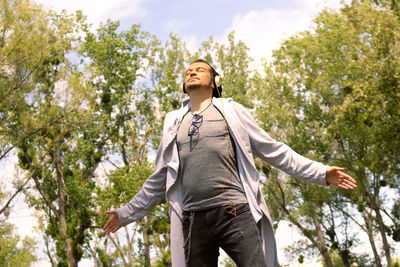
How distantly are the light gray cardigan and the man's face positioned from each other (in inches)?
7.1

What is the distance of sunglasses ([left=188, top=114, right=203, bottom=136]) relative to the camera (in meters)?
3.57

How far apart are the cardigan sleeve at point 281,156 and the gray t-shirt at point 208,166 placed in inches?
8.0

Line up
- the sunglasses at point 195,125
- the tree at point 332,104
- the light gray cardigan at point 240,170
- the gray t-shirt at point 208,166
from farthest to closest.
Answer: the tree at point 332,104
the sunglasses at point 195,125
the light gray cardigan at point 240,170
the gray t-shirt at point 208,166

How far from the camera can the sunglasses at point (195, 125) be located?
3566 mm

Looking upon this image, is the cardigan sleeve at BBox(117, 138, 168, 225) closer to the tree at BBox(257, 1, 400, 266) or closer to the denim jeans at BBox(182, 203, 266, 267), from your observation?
the denim jeans at BBox(182, 203, 266, 267)

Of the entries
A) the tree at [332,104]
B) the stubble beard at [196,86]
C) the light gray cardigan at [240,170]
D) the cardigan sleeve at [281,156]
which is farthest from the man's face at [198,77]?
the tree at [332,104]

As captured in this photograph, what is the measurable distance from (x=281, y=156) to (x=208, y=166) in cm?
64

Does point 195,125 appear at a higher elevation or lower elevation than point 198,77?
lower

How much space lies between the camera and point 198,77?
3771mm

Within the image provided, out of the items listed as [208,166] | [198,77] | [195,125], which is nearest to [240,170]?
[208,166]

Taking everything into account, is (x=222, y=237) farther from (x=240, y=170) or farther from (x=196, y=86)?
(x=196, y=86)

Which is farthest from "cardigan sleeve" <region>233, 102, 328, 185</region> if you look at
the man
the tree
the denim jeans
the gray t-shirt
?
the tree

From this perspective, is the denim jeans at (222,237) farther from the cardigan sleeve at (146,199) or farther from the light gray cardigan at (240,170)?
the cardigan sleeve at (146,199)

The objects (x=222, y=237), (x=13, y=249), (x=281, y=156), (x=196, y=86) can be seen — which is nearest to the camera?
(x=222, y=237)
